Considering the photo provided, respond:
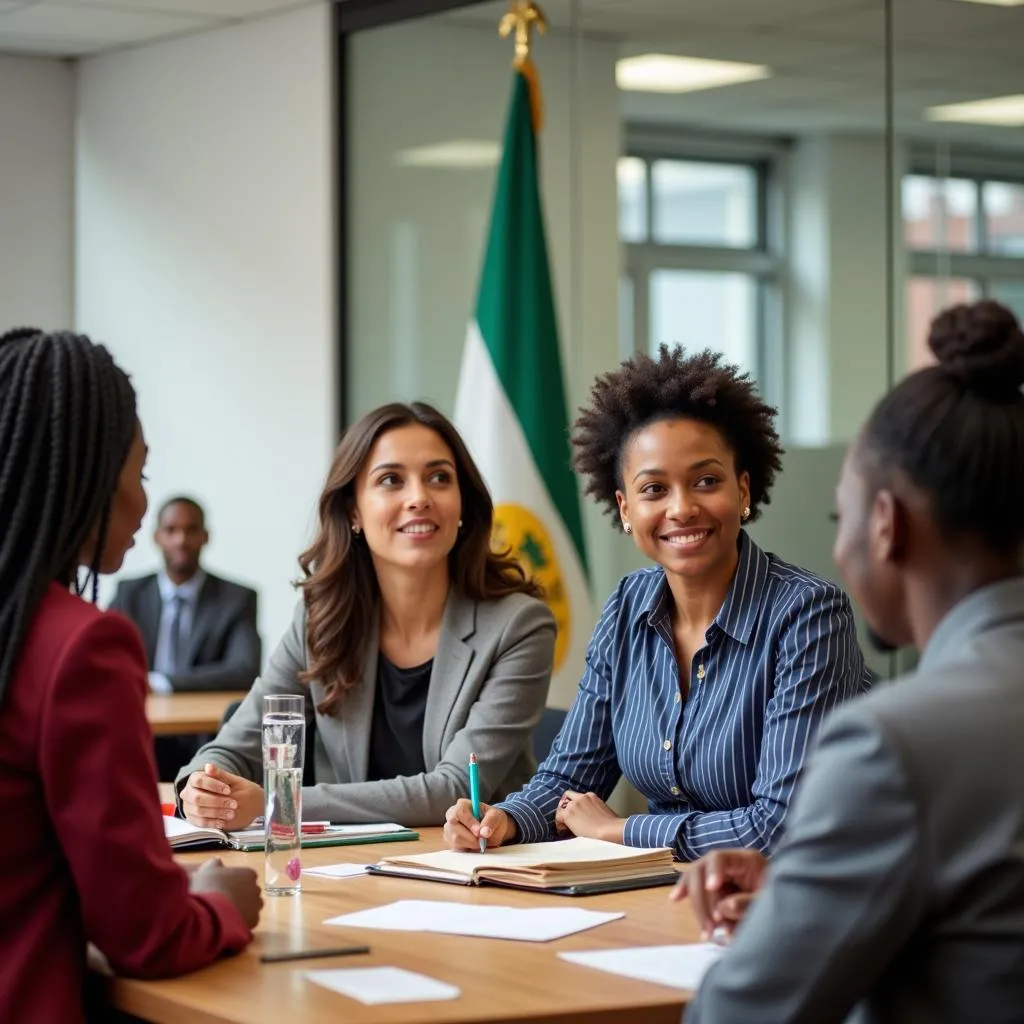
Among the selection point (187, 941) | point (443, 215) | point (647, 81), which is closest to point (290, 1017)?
point (187, 941)

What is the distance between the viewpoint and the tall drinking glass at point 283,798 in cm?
231

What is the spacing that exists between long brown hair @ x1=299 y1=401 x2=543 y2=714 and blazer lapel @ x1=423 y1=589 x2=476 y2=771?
9cm

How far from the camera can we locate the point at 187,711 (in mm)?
4898

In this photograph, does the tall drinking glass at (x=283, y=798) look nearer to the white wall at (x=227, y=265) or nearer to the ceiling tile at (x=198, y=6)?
the white wall at (x=227, y=265)

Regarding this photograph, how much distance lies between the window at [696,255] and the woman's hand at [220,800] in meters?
2.83

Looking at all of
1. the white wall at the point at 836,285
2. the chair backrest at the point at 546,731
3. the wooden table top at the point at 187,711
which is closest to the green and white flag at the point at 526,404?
the white wall at the point at 836,285

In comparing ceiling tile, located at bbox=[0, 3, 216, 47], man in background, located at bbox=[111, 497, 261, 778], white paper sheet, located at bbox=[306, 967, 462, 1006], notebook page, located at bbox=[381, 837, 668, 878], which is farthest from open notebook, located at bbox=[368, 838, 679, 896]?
ceiling tile, located at bbox=[0, 3, 216, 47]

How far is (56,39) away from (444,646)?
4.96 meters

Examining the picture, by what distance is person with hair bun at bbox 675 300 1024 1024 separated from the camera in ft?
4.35

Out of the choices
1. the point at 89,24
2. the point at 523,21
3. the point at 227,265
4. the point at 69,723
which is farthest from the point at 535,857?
the point at 89,24

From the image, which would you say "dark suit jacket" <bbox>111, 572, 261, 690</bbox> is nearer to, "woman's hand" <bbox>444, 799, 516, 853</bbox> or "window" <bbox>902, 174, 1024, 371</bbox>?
"window" <bbox>902, 174, 1024, 371</bbox>

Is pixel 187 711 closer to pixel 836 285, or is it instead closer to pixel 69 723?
pixel 836 285

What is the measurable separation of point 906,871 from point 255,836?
5.23 feet

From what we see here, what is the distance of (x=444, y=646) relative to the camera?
322 cm
